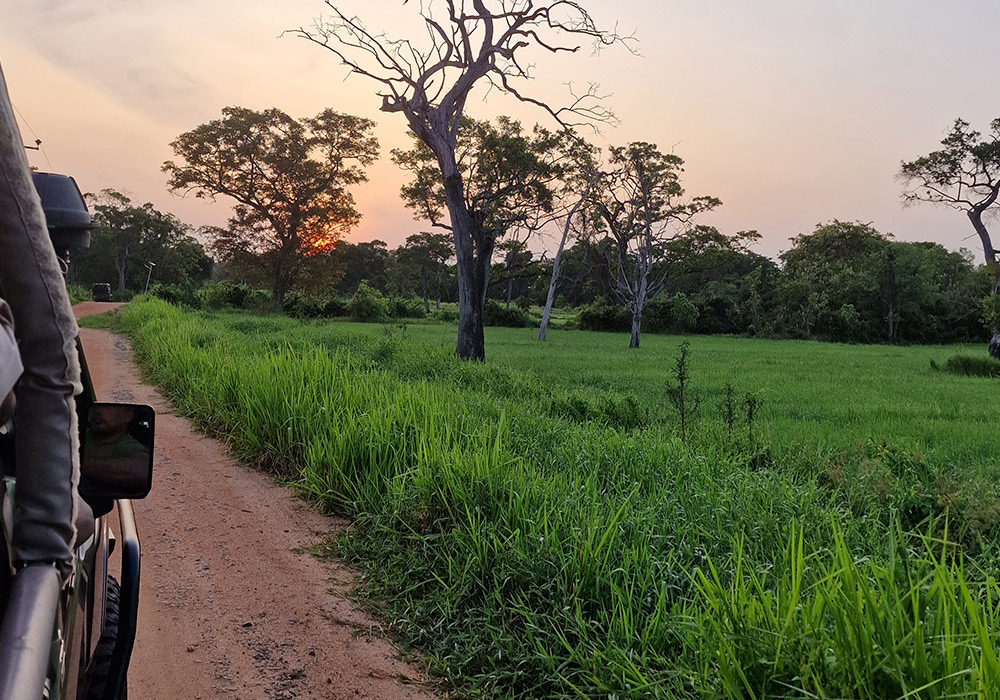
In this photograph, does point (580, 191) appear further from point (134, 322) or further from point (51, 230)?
point (51, 230)

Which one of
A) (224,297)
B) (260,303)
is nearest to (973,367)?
(260,303)

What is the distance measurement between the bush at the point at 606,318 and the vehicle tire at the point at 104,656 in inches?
1518

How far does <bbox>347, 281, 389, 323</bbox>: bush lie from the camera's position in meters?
36.5

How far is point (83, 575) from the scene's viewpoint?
1243mm

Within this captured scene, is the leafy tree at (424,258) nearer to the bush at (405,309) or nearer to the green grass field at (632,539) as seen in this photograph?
the bush at (405,309)

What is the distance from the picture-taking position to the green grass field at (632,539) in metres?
1.98

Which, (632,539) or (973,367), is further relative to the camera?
(973,367)

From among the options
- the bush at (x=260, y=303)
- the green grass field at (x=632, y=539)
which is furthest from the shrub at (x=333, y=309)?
the green grass field at (x=632, y=539)

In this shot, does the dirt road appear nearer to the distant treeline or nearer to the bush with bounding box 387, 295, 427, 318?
the distant treeline

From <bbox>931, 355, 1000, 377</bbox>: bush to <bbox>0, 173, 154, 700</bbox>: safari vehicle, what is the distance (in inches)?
801

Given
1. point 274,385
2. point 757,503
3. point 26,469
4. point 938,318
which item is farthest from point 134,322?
point 938,318

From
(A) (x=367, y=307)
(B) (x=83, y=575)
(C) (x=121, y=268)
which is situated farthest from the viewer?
(C) (x=121, y=268)

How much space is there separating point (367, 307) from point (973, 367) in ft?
93.3

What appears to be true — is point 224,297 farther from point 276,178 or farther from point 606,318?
point 606,318
